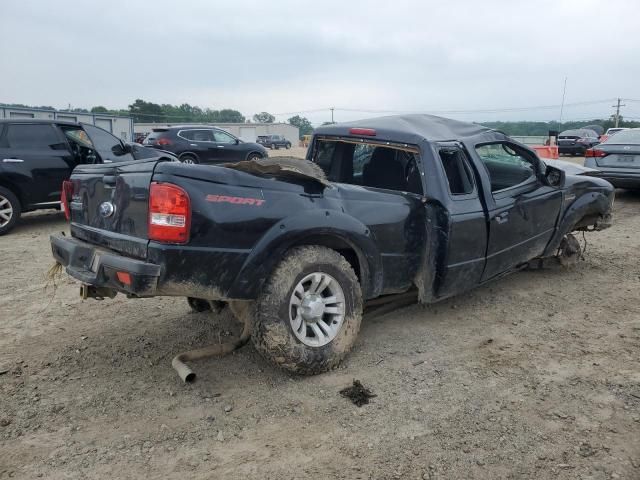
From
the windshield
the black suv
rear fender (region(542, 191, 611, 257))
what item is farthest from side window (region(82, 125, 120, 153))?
the windshield

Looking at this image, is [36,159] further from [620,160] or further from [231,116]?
[231,116]

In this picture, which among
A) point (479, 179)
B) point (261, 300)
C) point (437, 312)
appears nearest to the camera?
point (261, 300)

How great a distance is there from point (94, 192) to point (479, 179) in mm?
2988

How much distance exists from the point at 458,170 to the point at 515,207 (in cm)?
69

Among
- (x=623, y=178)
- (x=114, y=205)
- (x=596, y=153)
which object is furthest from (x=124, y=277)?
(x=596, y=153)

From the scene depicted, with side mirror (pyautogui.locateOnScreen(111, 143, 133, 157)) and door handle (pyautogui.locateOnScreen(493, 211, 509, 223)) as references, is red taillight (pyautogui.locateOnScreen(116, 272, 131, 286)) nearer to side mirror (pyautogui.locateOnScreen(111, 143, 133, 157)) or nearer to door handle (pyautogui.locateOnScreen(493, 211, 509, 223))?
door handle (pyautogui.locateOnScreen(493, 211, 509, 223))

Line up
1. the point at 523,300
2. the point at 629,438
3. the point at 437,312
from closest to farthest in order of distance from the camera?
the point at 629,438 < the point at 437,312 < the point at 523,300

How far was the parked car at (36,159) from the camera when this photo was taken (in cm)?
815

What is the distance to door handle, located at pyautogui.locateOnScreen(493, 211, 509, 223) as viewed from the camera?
4.49 metres

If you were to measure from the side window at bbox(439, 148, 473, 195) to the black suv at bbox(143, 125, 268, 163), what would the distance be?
12.5 m

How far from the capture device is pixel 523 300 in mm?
5164

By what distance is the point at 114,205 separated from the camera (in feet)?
11.2

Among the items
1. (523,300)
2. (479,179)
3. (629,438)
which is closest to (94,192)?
(479,179)

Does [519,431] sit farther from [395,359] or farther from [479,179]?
[479,179]
